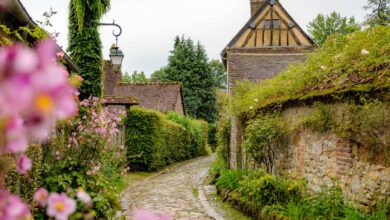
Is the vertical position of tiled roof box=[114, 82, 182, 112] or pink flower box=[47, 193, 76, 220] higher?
tiled roof box=[114, 82, 182, 112]

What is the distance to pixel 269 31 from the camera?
19.5 meters

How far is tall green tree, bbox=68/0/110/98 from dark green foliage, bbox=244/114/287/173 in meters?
4.57

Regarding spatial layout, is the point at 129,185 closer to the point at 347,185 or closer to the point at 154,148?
the point at 154,148

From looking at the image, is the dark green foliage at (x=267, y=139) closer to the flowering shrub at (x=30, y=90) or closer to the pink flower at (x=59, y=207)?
the pink flower at (x=59, y=207)

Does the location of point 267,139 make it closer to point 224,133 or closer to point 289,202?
point 289,202

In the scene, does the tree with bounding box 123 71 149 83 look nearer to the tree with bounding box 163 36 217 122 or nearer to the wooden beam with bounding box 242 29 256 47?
the tree with bounding box 163 36 217 122

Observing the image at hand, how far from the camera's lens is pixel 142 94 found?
98.7ft

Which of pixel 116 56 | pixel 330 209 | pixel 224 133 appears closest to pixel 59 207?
pixel 330 209

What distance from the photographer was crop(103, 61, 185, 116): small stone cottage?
94.4 feet

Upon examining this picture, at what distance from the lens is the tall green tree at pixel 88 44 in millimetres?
10852

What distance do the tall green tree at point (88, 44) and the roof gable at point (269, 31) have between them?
9.47 metres

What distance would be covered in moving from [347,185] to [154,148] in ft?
35.5

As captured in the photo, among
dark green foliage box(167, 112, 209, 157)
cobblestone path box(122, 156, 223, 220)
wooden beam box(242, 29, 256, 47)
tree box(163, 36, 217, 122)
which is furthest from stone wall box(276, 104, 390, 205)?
tree box(163, 36, 217, 122)

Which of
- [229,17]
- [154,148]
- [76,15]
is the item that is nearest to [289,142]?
[76,15]
